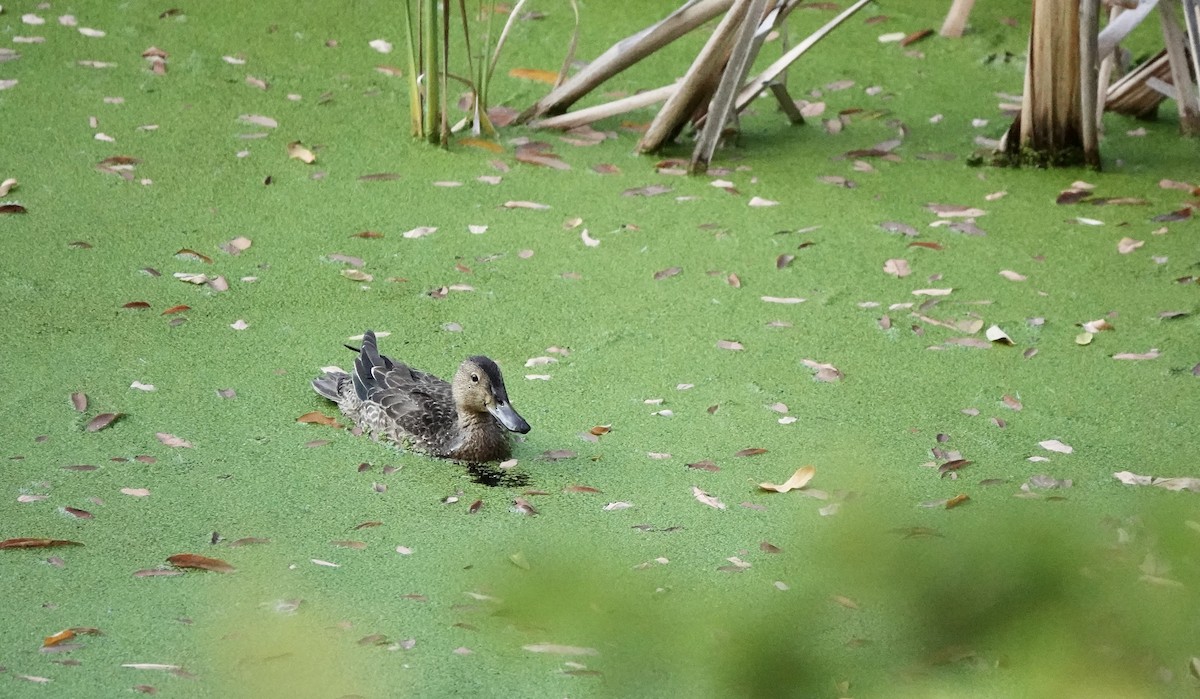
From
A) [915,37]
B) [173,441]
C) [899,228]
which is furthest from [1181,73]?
[173,441]

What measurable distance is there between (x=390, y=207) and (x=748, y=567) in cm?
231

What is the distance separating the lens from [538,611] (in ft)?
2.20

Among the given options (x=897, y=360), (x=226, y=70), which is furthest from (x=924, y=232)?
(x=226, y=70)

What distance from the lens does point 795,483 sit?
3053 mm

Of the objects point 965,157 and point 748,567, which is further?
point 965,157

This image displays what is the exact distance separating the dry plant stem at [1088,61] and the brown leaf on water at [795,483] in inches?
84.5

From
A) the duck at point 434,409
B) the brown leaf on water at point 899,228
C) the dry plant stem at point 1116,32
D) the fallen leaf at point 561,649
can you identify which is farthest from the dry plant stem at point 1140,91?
the fallen leaf at point 561,649

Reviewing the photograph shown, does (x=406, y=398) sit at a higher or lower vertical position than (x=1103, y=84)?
lower

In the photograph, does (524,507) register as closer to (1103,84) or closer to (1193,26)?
(1193,26)

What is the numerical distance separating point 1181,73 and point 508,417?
3.12 metres

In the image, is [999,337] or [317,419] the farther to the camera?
[999,337]

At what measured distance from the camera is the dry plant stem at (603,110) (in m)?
4.89

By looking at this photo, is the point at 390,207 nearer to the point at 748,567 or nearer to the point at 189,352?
the point at 189,352

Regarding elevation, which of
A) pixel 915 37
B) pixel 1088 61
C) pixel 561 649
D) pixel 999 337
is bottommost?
pixel 999 337
